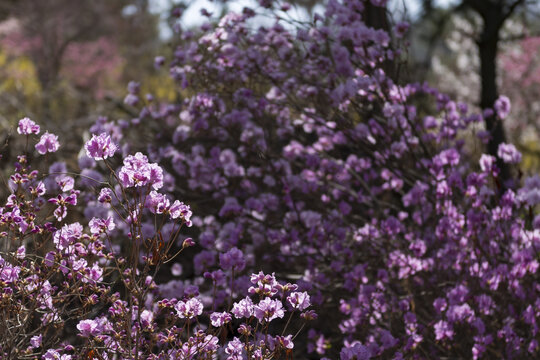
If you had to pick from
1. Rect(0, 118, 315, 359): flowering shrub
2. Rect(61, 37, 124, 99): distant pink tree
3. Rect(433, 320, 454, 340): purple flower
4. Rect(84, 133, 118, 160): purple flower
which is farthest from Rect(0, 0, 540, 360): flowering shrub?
Rect(61, 37, 124, 99): distant pink tree

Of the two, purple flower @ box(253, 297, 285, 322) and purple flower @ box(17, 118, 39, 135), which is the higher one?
purple flower @ box(253, 297, 285, 322)

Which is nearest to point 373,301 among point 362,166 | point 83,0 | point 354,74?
point 362,166

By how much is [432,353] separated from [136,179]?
2.19 m

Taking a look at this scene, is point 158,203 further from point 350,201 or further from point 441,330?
point 350,201

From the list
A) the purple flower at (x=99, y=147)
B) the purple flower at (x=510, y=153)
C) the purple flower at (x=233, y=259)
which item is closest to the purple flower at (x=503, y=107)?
the purple flower at (x=510, y=153)

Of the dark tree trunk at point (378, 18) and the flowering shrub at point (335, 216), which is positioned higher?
the dark tree trunk at point (378, 18)

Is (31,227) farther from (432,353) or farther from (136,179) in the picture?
(432,353)

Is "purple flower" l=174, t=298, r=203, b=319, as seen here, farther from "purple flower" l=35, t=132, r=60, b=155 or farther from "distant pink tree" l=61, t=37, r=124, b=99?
"distant pink tree" l=61, t=37, r=124, b=99

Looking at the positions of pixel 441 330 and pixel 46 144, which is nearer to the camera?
pixel 46 144

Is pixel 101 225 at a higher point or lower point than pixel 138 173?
lower

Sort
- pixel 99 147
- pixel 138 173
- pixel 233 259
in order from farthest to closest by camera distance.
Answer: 1. pixel 233 259
2. pixel 99 147
3. pixel 138 173

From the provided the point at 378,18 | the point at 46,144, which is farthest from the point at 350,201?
the point at 46,144

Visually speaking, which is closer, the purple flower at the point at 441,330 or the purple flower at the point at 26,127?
the purple flower at the point at 26,127

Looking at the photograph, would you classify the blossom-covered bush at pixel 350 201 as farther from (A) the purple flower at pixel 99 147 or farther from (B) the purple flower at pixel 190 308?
(A) the purple flower at pixel 99 147
